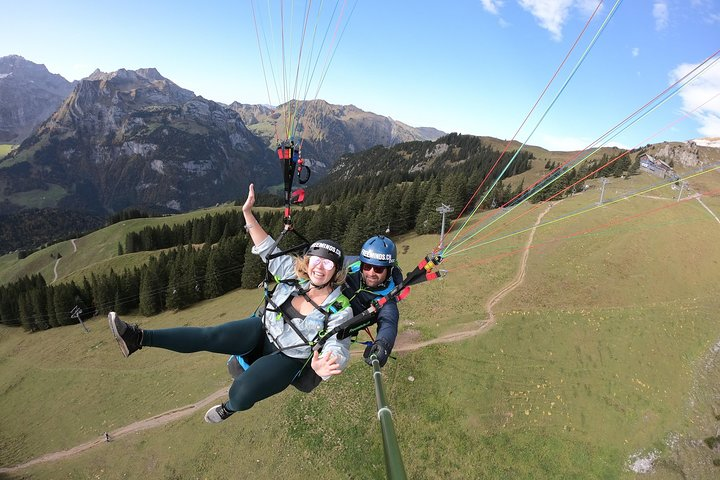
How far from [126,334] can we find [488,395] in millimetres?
26821

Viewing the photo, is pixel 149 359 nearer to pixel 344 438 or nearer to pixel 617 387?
pixel 344 438

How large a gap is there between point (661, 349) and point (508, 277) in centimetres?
1435

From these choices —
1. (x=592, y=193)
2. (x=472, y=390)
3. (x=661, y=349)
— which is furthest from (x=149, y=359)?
(x=592, y=193)

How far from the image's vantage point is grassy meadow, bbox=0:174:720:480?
936 inches

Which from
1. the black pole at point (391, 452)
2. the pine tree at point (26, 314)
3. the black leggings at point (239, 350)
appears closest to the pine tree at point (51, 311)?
the pine tree at point (26, 314)

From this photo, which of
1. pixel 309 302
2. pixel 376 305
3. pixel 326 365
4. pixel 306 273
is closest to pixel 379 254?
pixel 376 305

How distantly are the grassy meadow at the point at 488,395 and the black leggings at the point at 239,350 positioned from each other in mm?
11433

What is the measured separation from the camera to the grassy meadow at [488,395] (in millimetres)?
23781

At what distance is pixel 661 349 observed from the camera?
2962 cm

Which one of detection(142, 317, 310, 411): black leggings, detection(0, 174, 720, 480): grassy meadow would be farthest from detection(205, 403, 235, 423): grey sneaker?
detection(0, 174, 720, 480): grassy meadow

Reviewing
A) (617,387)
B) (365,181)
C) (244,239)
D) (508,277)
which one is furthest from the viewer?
(365,181)

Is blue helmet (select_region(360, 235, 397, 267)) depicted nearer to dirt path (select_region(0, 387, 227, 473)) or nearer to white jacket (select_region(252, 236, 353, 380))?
white jacket (select_region(252, 236, 353, 380))

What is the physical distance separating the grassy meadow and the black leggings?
37.5 ft

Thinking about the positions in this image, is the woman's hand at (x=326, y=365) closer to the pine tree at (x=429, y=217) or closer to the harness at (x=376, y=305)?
the harness at (x=376, y=305)
